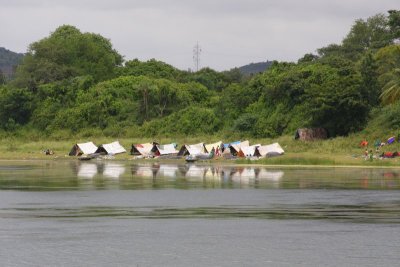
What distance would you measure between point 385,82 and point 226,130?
17.4 meters

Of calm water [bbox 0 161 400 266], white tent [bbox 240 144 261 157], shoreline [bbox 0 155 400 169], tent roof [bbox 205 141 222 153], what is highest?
tent roof [bbox 205 141 222 153]

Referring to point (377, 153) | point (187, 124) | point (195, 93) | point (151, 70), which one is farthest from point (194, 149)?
point (151, 70)

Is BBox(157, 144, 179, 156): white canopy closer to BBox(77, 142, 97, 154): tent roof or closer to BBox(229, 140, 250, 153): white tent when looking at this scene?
BBox(229, 140, 250, 153): white tent

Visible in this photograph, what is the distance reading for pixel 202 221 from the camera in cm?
3281

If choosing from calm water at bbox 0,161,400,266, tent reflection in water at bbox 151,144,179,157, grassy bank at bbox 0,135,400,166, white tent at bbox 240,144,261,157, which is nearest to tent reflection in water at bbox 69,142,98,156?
grassy bank at bbox 0,135,400,166

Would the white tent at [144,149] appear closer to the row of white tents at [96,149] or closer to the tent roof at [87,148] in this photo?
the row of white tents at [96,149]

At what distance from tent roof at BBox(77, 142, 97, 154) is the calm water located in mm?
30919

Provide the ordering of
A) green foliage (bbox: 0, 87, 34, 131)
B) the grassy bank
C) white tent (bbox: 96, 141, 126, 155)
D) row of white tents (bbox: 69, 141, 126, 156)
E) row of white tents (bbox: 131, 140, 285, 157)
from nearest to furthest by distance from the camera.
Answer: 1. the grassy bank
2. row of white tents (bbox: 131, 140, 285, 157)
3. white tent (bbox: 96, 141, 126, 155)
4. row of white tents (bbox: 69, 141, 126, 156)
5. green foliage (bbox: 0, 87, 34, 131)

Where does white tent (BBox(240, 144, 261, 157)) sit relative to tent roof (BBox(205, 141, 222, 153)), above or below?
below

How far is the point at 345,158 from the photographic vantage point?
2739 inches

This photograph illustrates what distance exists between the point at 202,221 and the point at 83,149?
56.7 meters

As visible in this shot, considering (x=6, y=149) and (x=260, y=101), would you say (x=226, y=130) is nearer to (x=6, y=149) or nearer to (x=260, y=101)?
(x=260, y=101)

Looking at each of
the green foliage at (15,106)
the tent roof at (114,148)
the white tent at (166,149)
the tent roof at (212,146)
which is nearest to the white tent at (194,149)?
the tent roof at (212,146)

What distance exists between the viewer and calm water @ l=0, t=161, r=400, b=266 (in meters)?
25.1
